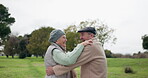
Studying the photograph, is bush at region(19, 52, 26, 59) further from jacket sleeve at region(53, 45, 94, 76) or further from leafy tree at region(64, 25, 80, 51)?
jacket sleeve at region(53, 45, 94, 76)

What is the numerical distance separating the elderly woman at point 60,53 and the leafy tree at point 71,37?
47777 mm

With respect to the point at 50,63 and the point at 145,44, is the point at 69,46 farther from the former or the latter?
the point at 50,63

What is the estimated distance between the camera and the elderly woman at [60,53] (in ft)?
11.9

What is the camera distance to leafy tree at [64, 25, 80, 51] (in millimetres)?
52562

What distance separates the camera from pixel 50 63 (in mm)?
3951

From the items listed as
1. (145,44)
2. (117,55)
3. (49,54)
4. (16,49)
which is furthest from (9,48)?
(49,54)

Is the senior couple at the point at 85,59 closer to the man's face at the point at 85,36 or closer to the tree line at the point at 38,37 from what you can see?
the man's face at the point at 85,36

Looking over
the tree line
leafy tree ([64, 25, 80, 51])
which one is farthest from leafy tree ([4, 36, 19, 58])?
leafy tree ([64, 25, 80, 51])

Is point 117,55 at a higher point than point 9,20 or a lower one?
lower

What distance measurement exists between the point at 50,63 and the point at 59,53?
26cm

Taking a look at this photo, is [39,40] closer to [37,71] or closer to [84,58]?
[37,71]

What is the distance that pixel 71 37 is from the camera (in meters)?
52.6

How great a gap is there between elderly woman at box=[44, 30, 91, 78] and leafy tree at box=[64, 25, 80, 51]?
47.8 metres

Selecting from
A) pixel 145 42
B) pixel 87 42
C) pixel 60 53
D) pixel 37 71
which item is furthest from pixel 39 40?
pixel 87 42
